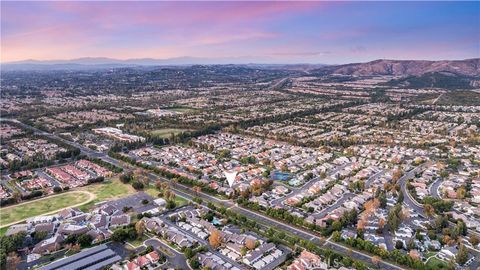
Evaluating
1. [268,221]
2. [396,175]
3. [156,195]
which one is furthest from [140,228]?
[396,175]

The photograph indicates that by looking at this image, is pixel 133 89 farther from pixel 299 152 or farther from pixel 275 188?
pixel 275 188

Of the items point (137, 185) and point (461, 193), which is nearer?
point (461, 193)

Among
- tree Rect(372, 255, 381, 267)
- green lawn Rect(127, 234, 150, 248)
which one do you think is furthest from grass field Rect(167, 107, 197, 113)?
tree Rect(372, 255, 381, 267)

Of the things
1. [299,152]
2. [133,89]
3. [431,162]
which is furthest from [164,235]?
[133,89]

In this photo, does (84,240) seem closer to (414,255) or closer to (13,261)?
(13,261)

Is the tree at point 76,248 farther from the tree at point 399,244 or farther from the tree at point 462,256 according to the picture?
the tree at point 462,256

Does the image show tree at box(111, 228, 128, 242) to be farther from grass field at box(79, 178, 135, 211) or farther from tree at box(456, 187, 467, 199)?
tree at box(456, 187, 467, 199)

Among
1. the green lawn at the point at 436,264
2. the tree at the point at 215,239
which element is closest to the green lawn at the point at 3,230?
the tree at the point at 215,239
